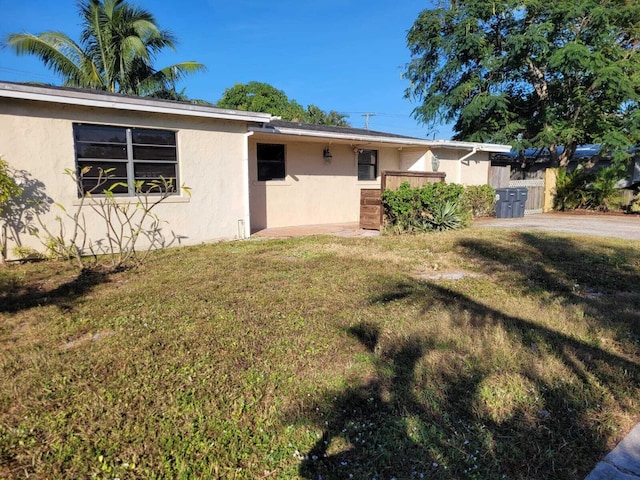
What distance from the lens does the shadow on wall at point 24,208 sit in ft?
21.9

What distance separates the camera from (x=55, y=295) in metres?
5.08

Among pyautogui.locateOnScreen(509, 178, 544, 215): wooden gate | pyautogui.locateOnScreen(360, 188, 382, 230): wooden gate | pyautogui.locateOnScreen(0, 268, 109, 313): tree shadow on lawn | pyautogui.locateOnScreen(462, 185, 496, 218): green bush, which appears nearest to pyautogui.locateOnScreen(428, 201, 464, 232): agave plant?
pyautogui.locateOnScreen(360, 188, 382, 230): wooden gate

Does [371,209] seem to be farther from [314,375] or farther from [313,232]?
[314,375]

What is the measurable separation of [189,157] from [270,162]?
3319mm

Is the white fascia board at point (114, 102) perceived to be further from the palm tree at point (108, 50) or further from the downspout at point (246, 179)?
the palm tree at point (108, 50)

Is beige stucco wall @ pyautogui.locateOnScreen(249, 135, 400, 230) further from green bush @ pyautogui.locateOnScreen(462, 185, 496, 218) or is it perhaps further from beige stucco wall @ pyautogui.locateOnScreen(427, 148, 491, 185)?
green bush @ pyautogui.locateOnScreen(462, 185, 496, 218)

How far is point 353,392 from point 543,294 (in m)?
3.45

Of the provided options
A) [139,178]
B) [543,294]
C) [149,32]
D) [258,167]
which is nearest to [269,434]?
[543,294]

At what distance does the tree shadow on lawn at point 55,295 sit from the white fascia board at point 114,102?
117 inches

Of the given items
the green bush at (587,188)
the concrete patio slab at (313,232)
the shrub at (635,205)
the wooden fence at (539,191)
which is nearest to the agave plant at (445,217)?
the concrete patio slab at (313,232)

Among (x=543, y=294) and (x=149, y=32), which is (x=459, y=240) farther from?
(x=149, y=32)

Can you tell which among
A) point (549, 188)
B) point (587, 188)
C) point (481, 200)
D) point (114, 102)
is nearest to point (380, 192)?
point (481, 200)

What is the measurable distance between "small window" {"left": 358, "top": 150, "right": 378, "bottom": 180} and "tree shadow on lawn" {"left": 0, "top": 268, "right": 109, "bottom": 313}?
9.48 m

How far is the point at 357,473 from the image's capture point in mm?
2188
